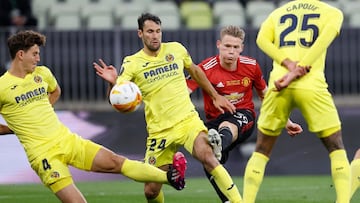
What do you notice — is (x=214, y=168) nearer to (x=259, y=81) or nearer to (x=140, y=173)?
(x=140, y=173)

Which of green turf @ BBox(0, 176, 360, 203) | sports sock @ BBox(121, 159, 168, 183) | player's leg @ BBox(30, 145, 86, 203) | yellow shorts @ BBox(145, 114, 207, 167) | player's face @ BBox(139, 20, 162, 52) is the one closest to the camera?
player's leg @ BBox(30, 145, 86, 203)

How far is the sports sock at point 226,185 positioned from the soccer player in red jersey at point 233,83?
3.78 ft

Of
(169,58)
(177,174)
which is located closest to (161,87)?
(169,58)

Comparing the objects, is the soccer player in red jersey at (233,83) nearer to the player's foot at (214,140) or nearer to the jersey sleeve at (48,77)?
the player's foot at (214,140)

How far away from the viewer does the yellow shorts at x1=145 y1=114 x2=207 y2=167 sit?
11344 millimetres

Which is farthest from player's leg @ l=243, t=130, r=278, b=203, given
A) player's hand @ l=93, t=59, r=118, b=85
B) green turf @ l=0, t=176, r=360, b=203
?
green turf @ l=0, t=176, r=360, b=203

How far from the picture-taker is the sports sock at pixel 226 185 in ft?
35.5

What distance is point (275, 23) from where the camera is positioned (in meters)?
10.4

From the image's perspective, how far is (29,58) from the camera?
10539mm

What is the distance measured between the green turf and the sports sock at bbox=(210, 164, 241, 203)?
216cm

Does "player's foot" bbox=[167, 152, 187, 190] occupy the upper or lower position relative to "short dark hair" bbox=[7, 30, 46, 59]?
lower

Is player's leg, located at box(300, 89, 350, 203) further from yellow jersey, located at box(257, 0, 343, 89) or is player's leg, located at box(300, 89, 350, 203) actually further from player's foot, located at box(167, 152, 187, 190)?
player's foot, located at box(167, 152, 187, 190)

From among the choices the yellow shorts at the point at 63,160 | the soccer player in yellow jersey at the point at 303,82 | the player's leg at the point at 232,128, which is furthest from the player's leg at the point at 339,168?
the yellow shorts at the point at 63,160

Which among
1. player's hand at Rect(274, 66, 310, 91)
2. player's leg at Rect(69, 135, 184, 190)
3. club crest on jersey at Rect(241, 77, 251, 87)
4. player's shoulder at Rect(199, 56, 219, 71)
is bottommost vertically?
player's leg at Rect(69, 135, 184, 190)
